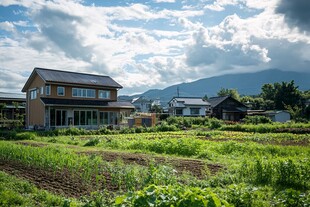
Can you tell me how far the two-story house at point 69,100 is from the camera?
3022 centimetres

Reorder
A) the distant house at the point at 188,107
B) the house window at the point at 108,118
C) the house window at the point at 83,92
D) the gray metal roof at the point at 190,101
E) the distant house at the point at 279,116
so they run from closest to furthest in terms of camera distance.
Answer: the house window at the point at 83,92
the house window at the point at 108,118
the distant house at the point at 279,116
the distant house at the point at 188,107
the gray metal roof at the point at 190,101

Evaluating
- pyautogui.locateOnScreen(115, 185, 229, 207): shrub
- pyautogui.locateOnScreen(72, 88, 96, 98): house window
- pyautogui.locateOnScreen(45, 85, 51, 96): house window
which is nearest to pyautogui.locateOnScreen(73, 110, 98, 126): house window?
pyautogui.locateOnScreen(72, 88, 96, 98): house window

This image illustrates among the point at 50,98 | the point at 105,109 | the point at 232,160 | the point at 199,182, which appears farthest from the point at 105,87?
the point at 199,182

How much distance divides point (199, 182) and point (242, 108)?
5064 cm

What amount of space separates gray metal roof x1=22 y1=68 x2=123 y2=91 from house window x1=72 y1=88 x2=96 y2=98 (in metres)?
0.84

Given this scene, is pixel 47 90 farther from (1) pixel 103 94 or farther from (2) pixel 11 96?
(2) pixel 11 96

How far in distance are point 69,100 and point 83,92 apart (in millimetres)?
2442

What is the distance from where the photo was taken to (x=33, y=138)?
67.2 feet

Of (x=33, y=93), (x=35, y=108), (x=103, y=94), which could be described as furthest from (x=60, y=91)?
(x=103, y=94)

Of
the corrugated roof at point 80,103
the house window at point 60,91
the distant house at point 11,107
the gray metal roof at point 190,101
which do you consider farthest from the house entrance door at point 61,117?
the gray metal roof at point 190,101

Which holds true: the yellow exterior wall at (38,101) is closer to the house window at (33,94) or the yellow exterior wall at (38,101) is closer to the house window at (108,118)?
the house window at (33,94)

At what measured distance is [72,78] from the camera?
1296 inches

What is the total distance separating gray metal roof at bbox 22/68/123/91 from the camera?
101ft

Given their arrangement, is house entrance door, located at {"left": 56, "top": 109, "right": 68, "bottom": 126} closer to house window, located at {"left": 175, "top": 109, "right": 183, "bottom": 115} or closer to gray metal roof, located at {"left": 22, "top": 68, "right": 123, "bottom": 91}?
gray metal roof, located at {"left": 22, "top": 68, "right": 123, "bottom": 91}
